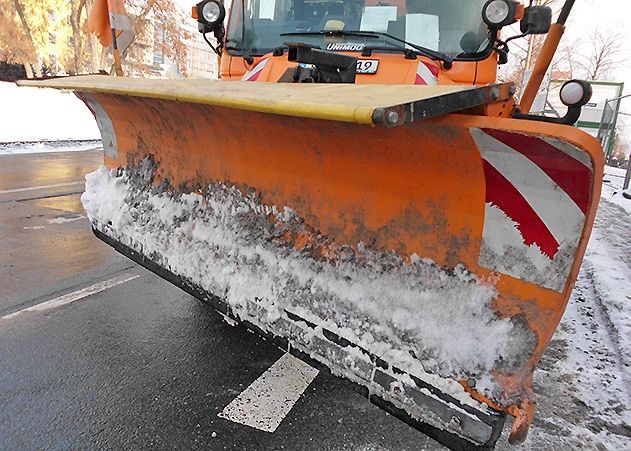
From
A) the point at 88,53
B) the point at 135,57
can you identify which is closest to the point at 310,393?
the point at 88,53

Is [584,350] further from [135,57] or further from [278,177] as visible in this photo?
[135,57]

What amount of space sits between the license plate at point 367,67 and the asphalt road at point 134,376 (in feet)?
5.79

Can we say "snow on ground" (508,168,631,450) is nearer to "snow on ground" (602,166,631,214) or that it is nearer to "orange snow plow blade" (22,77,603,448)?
"orange snow plow blade" (22,77,603,448)

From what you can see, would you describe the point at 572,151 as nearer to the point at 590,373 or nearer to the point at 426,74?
the point at 426,74

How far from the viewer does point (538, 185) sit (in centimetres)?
161

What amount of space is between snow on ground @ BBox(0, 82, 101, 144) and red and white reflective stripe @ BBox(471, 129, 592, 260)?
34.7 ft

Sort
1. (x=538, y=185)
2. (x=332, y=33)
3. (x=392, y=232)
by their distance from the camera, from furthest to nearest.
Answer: (x=332, y=33)
(x=392, y=232)
(x=538, y=185)

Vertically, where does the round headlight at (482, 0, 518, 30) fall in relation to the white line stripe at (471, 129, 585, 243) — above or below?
above

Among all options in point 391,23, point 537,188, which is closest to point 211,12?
point 391,23

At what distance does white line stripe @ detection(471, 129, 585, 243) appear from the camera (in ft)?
5.14

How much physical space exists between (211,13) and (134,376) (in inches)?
108

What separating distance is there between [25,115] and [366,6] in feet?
63.1

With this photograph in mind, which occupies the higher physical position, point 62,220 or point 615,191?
point 615,191

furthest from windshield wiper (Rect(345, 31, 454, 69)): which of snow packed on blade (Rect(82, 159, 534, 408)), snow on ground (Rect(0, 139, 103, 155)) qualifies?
snow on ground (Rect(0, 139, 103, 155))
